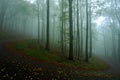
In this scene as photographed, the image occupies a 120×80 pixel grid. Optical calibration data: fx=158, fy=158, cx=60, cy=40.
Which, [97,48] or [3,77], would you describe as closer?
[3,77]

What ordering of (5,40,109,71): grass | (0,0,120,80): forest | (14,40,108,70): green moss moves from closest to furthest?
(0,0,120,80): forest < (5,40,109,71): grass < (14,40,108,70): green moss

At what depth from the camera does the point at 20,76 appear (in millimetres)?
9414

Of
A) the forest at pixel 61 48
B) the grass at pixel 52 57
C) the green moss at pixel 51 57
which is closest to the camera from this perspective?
the forest at pixel 61 48

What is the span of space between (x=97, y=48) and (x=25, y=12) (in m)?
48.9

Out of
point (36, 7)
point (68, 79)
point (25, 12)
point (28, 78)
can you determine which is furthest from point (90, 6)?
point (25, 12)

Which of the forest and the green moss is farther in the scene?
the green moss

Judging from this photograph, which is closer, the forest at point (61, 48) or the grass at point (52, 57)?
the forest at point (61, 48)

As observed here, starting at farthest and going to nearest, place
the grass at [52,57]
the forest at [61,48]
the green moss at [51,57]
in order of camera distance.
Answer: the green moss at [51,57] → the grass at [52,57] → the forest at [61,48]

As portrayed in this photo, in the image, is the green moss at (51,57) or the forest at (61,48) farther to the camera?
the green moss at (51,57)

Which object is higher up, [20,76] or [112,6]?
[112,6]

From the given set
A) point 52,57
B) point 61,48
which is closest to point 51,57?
point 52,57

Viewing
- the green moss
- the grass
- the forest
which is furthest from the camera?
the green moss

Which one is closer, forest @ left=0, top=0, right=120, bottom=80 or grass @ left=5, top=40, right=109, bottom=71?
forest @ left=0, top=0, right=120, bottom=80

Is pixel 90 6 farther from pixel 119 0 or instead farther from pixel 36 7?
pixel 36 7
